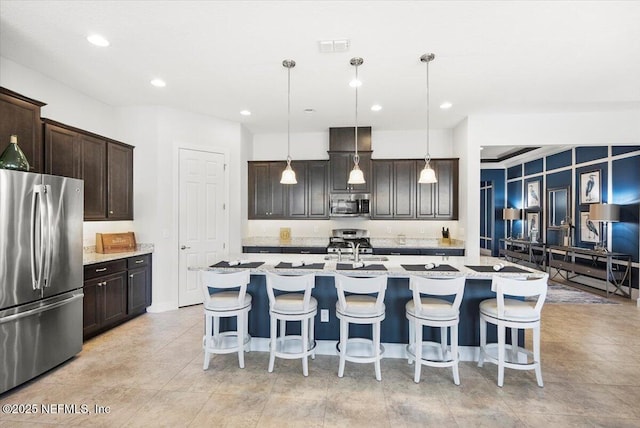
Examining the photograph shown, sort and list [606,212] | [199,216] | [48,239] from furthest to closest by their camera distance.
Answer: [606,212], [199,216], [48,239]

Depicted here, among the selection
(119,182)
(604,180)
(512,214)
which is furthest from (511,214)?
(119,182)

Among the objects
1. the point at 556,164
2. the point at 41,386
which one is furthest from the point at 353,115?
the point at 556,164

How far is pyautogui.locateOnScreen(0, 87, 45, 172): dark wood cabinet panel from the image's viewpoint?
9.30 feet

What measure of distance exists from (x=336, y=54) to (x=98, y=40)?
88.0 inches

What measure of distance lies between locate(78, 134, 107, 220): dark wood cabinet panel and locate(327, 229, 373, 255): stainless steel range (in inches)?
134

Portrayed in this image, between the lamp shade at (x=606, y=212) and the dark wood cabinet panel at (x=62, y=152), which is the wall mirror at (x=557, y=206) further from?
the dark wood cabinet panel at (x=62, y=152)

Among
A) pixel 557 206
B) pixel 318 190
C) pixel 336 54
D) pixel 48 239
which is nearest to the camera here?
pixel 48 239

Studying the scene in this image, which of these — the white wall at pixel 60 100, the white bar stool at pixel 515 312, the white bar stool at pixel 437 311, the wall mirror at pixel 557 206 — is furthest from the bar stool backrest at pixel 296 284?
the wall mirror at pixel 557 206

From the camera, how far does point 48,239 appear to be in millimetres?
2863

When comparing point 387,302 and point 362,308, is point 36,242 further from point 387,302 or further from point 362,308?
point 387,302

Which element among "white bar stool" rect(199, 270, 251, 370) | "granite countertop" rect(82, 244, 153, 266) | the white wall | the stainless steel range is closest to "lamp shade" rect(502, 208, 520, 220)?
the stainless steel range

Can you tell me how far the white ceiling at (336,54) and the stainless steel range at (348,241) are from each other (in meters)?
2.29

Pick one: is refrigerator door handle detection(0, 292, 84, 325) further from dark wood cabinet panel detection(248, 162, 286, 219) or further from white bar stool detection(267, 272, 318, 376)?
dark wood cabinet panel detection(248, 162, 286, 219)

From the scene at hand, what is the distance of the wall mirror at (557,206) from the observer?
7.21m
